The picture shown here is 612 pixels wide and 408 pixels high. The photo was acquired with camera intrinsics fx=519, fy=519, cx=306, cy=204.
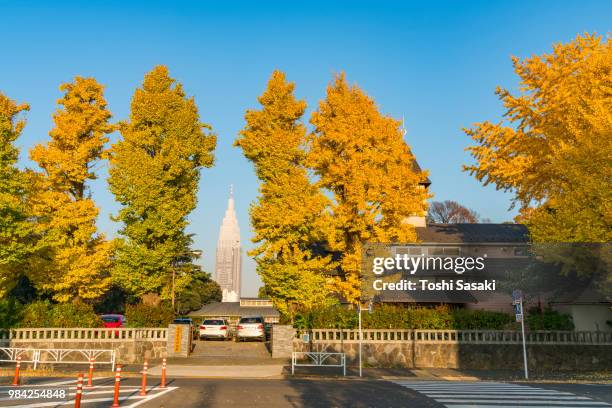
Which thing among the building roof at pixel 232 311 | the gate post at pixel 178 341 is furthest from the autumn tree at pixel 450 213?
the gate post at pixel 178 341

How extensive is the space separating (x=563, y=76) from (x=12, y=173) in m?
25.4

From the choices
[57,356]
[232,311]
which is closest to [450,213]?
[232,311]

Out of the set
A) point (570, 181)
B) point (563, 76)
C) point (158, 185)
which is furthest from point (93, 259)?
point (563, 76)

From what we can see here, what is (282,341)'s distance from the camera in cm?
2519

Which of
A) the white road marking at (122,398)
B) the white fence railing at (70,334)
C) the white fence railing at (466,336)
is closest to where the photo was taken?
the white road marking at (122,398)

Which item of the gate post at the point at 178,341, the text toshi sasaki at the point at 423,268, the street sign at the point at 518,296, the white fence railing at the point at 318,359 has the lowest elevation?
the white fence railing at the point at 318,359

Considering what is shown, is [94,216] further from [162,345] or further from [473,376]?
[473,376]

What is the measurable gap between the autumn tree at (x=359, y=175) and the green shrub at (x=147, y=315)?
8.84 m

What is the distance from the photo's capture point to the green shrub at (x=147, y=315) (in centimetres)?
2497

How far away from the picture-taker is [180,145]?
1129 inches

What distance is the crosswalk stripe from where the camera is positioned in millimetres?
11773

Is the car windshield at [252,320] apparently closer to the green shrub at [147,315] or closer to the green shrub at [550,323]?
the green shrub at [147,315]

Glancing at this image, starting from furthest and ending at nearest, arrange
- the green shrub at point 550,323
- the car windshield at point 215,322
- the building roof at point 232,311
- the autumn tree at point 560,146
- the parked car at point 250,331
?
the building roof at point 232,311, the car windshield at point 215,322, the parked car at point 250,331, the green shrub at point 550,323, the autumn tree at point 560,146

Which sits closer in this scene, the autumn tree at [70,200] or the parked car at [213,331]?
the autumn tree at [70,200]
